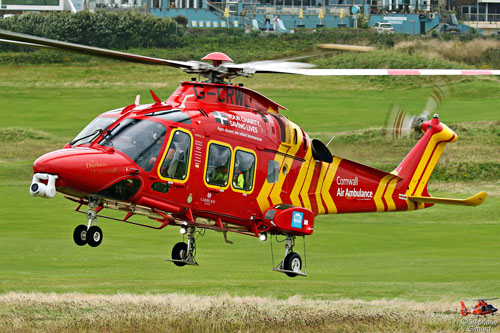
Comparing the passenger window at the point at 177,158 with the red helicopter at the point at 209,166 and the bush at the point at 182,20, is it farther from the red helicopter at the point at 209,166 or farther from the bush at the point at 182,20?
the bush at the point at 182,20

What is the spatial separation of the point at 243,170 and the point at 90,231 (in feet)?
11.2

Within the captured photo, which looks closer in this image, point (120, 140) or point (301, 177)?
point (120, 140)

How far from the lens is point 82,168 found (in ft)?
60.8

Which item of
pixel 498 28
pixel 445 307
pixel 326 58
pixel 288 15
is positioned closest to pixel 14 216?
pixel 445 307

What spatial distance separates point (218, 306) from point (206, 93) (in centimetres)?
938

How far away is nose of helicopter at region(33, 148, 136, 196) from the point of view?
59.8 ft

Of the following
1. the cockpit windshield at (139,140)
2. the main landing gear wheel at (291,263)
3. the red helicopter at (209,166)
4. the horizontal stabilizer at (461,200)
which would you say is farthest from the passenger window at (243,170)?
the horizontal stabilizer at (461,200)

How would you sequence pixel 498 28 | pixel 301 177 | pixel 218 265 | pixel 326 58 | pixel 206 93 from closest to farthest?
pixel 206 93 → pixel 301 177 → pixel 218 265 → pixel 326 58 → pixel 498 28

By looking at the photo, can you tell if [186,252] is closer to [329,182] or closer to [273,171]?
[273,171]

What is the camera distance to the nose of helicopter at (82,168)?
18234mm

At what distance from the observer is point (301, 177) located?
2289 cm

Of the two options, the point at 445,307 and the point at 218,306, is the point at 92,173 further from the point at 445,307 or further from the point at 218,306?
the point at 445,307

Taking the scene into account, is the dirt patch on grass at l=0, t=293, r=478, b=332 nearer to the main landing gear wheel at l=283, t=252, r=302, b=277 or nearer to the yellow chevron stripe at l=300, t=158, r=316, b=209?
the yellow chevron stripe at l=300, t=158, r=316, b=209

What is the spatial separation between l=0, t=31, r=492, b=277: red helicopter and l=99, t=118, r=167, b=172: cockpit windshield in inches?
0.7
